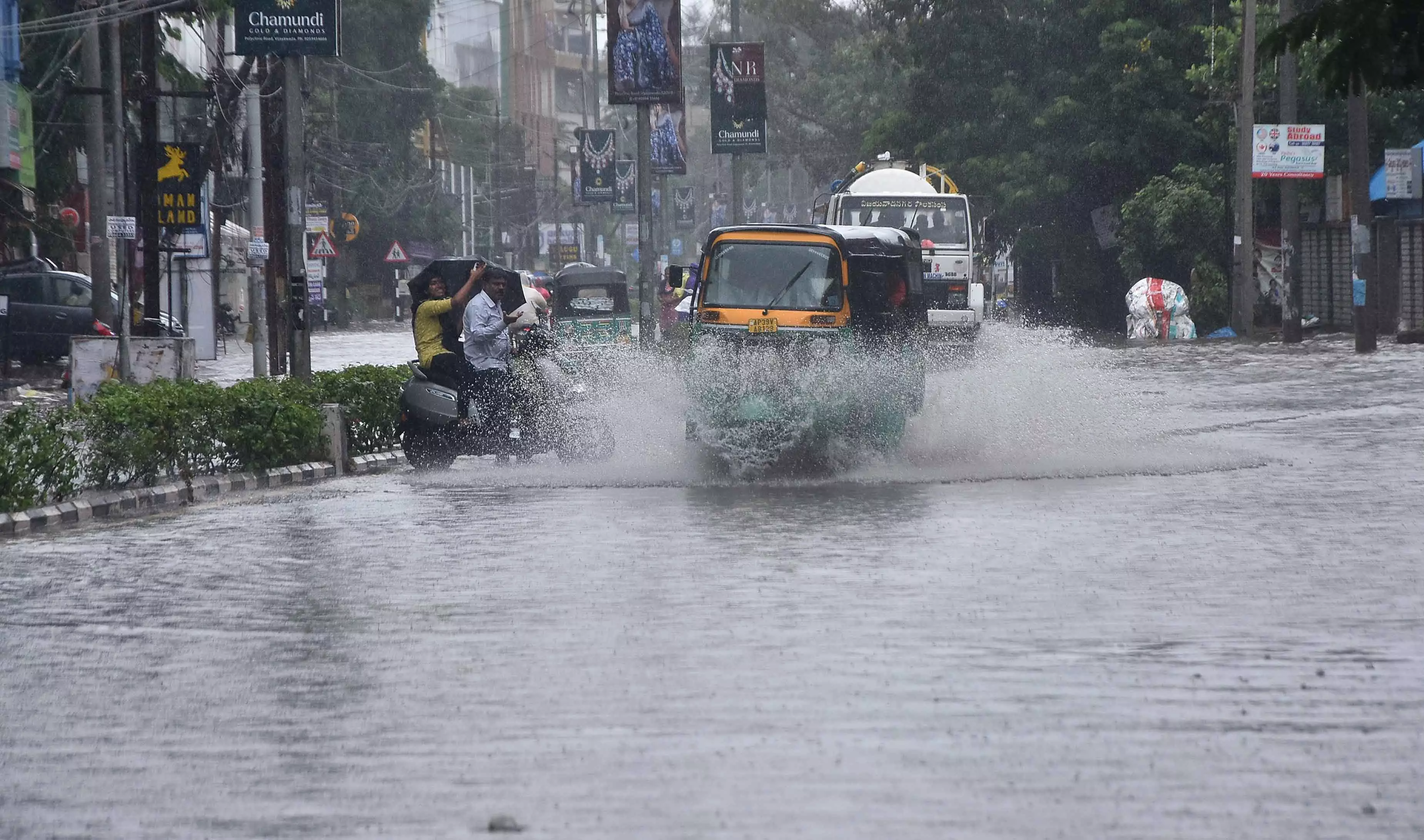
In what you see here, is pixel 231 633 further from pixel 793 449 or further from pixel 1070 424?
pixel 1070 424

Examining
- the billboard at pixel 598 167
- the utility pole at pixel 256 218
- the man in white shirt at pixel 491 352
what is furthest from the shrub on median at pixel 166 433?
the billboard at pixel 598 167

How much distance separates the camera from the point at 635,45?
3659 cm

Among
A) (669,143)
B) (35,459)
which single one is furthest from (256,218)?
(35,459)

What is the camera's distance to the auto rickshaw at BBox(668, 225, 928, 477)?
1638 cm

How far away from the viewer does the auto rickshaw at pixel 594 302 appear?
39875 mm

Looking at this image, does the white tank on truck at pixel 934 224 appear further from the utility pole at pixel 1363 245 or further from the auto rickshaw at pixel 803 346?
the auto rickshaw at pixel 803 346

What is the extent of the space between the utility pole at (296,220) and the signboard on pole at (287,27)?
0.25 m

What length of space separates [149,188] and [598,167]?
4400 centimetres

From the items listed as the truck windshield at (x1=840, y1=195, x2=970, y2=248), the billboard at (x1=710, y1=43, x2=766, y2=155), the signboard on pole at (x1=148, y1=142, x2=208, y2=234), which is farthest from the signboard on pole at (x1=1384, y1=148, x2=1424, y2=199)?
the signboard on pole at (x1=148, y1=142, x2=208, y2=234)

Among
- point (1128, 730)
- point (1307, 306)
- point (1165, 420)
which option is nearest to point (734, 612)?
point (1128, 730)

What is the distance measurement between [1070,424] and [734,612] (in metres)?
10.8

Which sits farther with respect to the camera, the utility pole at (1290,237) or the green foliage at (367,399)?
the utility pole at (1290,237)

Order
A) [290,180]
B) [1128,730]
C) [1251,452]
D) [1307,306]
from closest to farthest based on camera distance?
[1128,730] < [1251,452] < [290,180] < [1307,306]

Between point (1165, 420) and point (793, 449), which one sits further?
point (1165, 420)
